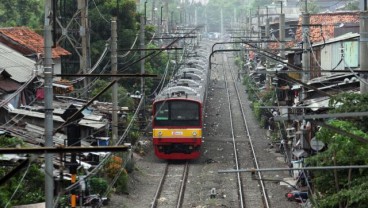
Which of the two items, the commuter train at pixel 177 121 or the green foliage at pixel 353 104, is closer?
the green foliage at pixel 353 104

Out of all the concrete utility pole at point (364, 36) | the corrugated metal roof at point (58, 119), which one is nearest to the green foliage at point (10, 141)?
the corrugated metal roof at point (58, 119)

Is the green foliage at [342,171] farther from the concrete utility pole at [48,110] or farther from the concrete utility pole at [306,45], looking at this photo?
the concrete utility pole at [306,45]

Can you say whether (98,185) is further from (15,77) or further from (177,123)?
(177,123)

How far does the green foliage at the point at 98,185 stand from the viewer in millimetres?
18219

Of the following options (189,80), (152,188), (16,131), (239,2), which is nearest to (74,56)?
(189,80)

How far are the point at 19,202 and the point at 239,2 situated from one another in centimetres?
11957

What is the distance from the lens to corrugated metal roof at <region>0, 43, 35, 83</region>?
72.9 ft

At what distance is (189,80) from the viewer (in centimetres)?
2914

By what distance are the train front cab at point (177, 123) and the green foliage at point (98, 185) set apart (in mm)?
5921

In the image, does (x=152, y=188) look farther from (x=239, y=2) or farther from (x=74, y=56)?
(x=239, y=2)

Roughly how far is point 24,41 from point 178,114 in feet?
21.9

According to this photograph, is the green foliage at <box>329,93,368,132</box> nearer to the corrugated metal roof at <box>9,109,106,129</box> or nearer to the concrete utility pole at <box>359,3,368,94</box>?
the concrete utility pole at <box>359,3,368,94</box>

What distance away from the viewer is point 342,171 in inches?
594

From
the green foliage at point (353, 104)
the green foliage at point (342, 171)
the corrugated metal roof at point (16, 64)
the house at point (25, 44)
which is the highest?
the house at point (25, 44)
